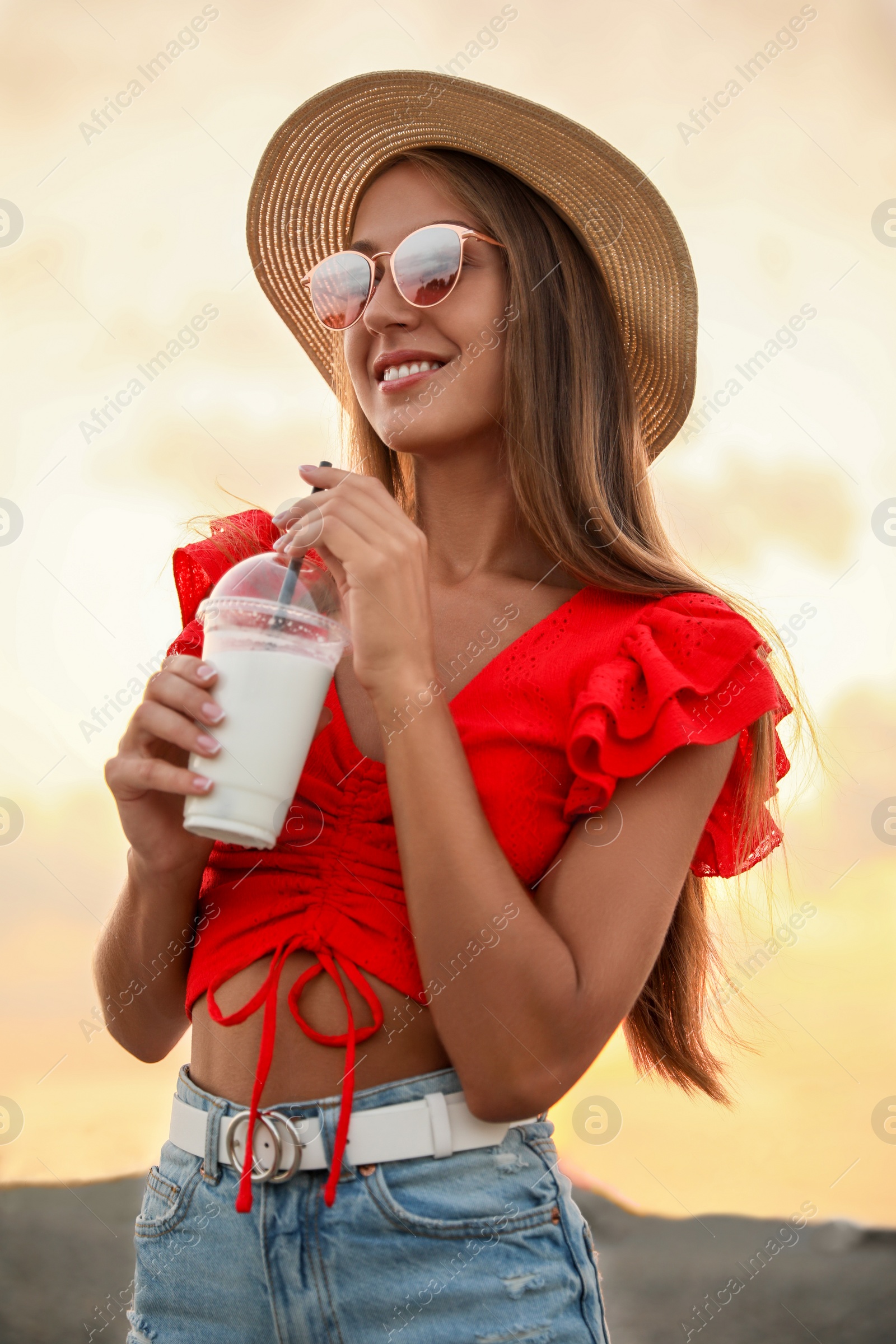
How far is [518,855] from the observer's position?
172 cm

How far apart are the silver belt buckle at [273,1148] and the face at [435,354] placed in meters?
1.23

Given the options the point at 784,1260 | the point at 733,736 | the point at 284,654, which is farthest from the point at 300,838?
the point at 784,1260

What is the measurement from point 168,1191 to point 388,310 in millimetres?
1554

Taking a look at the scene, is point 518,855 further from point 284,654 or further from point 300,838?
point 284,654

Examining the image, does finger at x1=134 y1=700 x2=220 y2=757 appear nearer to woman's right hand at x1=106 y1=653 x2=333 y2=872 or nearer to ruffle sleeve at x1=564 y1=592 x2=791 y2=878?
woman's right hand at x1=106 y1=653 x2=333 y2=872

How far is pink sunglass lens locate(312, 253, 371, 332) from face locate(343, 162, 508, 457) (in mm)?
24

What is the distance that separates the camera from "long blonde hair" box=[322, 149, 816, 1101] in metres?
2.07

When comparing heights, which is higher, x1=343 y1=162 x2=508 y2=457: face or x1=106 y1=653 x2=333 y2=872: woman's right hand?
→ x1=343 y1=162 x2=508 y2=457: face

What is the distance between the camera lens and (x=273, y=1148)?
4.82 feet

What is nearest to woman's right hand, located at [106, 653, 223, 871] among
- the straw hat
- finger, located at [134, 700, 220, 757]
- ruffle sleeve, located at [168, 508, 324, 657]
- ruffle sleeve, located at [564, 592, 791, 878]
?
finger, located at [134, 700, 220, 757]

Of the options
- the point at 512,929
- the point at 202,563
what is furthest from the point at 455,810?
the point at 202,563

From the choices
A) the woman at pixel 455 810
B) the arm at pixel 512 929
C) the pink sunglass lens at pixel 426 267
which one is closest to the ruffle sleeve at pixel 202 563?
the woman at pixel 455 810

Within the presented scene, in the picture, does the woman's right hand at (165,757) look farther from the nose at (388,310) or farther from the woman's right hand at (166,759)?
the nose at (388,310)

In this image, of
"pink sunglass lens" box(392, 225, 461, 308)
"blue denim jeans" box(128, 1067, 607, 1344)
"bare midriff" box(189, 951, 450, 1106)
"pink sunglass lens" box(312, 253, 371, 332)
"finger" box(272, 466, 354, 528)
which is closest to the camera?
"blue denim jeans" box(128, 1067, 607, 1344)
